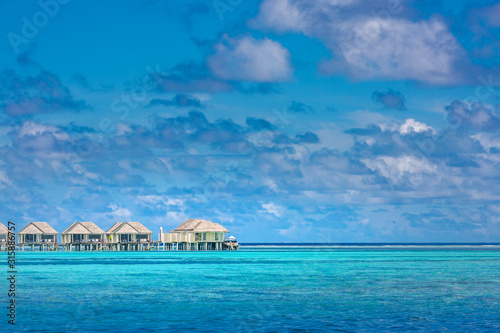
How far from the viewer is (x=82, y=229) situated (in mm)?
147875

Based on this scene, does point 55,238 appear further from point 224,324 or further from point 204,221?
point 224,324

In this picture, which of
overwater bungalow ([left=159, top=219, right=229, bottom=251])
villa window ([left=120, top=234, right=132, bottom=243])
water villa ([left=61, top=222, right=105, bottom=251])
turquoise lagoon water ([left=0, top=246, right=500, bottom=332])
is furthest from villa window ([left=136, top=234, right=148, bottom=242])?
turquoise lagoon water ([left=0, top=246, right=500, bottom=332])

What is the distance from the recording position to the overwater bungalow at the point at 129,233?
480 feet

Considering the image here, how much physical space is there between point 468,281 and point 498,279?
385cm

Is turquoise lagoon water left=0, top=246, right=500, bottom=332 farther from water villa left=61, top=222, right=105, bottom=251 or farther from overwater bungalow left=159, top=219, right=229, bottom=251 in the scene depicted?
water villa left=61, top=222, right=105, bottom=251

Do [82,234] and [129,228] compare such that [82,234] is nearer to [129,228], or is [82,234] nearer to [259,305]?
[129,228]

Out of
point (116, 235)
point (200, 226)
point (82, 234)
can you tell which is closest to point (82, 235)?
point (82, 234)

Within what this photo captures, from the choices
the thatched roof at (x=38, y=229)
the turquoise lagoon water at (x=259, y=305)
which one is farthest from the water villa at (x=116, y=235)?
the turquoise lagoon water at (x=259, y=305)

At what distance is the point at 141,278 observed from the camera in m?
54.8

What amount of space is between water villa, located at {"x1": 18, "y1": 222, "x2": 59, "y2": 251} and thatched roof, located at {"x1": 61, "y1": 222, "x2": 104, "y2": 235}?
279 cm

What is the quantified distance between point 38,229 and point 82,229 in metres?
9.48

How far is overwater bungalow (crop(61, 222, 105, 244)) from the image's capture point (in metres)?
148

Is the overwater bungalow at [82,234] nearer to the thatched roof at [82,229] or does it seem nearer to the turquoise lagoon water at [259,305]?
the thatched roof at [82,229]

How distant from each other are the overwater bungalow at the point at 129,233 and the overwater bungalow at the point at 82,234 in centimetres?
243
